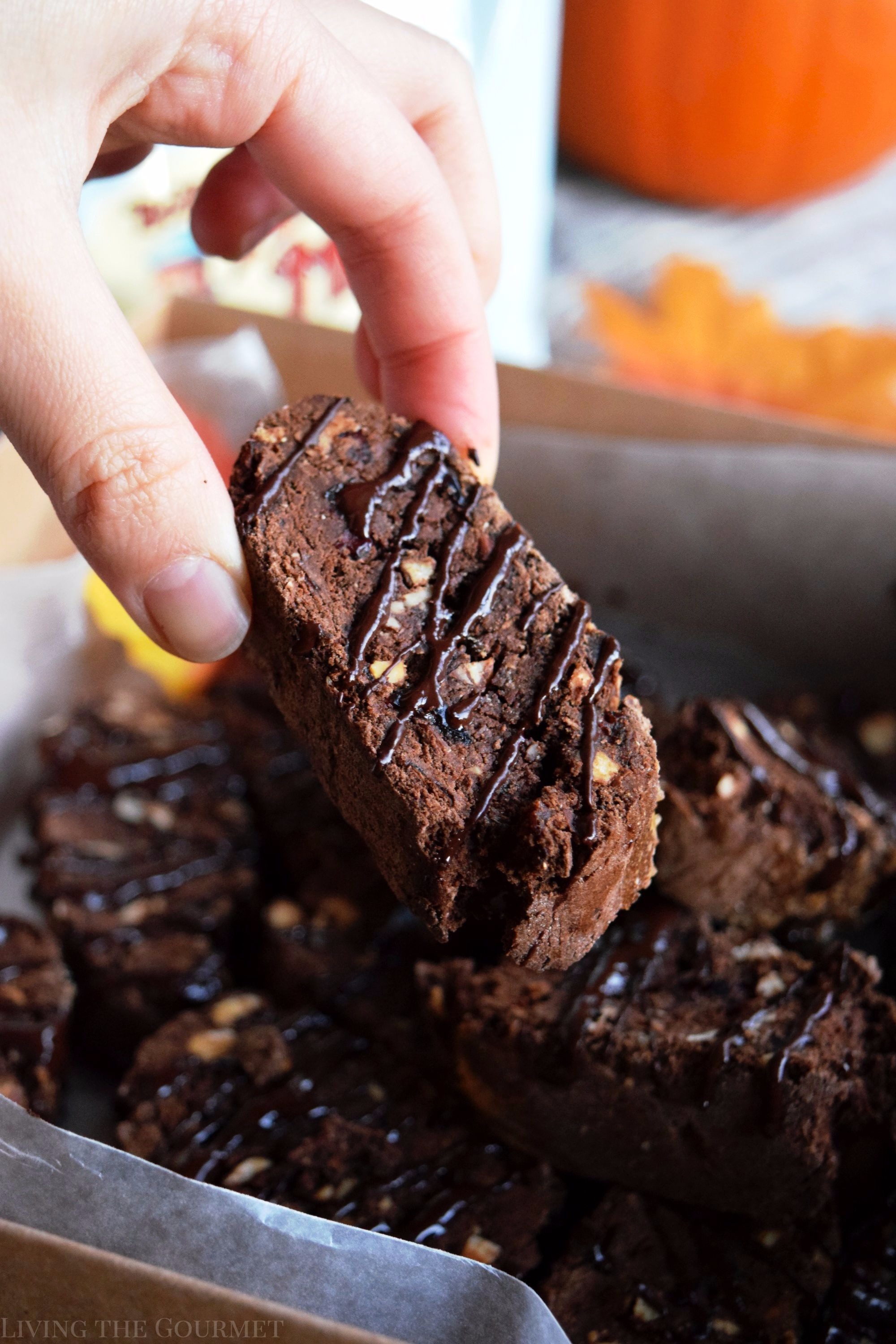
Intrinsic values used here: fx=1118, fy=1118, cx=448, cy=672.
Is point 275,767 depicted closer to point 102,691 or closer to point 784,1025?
point 102,691

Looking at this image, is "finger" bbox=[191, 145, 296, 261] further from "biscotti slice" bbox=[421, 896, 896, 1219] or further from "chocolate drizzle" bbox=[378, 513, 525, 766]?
"biscotti slice" bbox=[421, 896, 896, 1219]

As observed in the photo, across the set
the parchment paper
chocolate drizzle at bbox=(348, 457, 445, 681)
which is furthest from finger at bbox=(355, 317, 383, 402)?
the parchment paper

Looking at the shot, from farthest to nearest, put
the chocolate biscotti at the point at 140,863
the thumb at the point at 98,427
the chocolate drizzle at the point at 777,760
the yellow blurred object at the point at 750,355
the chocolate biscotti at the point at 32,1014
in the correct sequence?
the yellow blurred object at the point at 750,355, the chocolate biscotti at the point at 140,863, the chocolate drizzle at the point at 777,760, the chocolate biscotti at the point at 32,1014, the thumb at the point at 98,427

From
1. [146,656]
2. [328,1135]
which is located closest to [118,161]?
[146,656]

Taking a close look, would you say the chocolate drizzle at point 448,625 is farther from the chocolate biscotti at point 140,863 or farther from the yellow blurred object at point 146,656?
the yellow blurred object at point 146,656

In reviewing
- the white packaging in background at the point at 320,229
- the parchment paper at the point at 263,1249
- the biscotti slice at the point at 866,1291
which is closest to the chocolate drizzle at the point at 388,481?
the parchment paper at the point at 263,1249

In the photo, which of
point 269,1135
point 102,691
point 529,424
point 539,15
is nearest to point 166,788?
point 102,691
